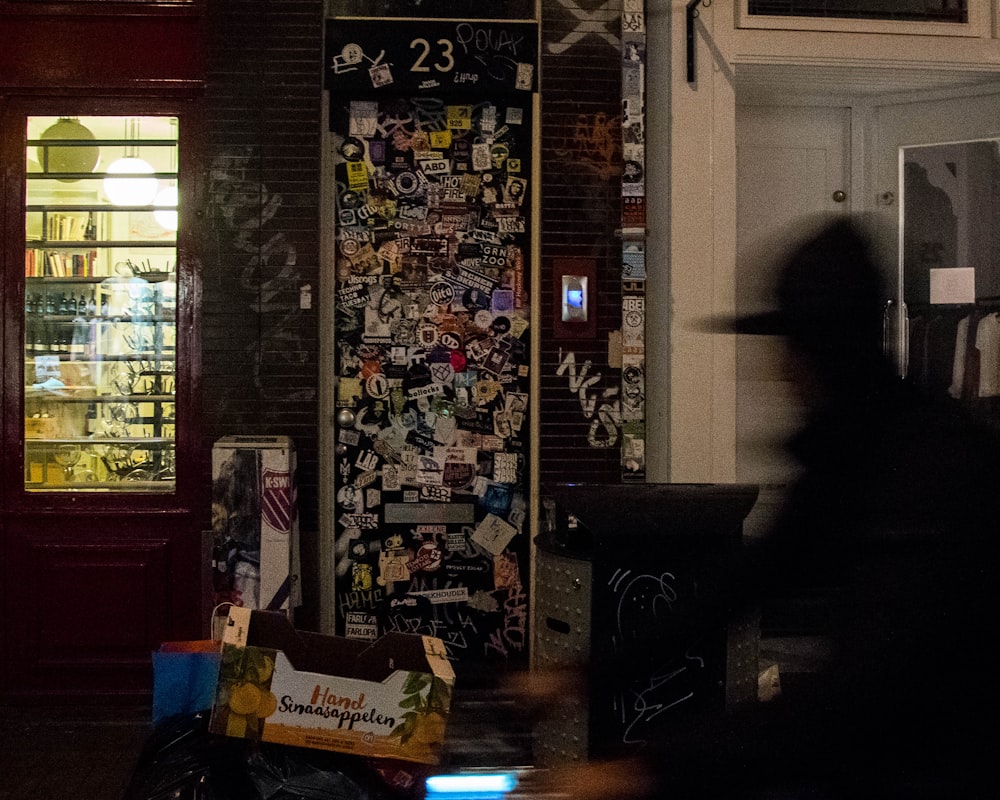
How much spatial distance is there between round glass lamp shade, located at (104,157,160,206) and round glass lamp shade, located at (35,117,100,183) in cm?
14

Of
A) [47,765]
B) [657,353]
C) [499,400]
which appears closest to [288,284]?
[499,400]

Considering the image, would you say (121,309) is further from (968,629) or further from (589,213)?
(968,629)

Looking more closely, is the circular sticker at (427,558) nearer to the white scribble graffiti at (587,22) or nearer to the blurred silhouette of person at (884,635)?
the white scribble graffiti at (587,22)

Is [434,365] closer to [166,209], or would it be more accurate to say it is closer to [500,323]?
[500,323]

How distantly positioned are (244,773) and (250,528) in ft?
7.88

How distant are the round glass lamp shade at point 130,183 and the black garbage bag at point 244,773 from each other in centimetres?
365

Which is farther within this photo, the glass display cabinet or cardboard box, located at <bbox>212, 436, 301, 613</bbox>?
the glass display cabinet

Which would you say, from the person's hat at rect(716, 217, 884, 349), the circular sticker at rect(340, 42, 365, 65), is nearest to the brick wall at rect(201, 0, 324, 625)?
the circular sticker at rect(340, 42, 365, 65)

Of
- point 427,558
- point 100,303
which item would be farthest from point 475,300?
point 100,303

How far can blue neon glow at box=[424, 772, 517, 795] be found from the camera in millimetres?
3326

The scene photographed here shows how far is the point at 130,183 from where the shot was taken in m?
6.30

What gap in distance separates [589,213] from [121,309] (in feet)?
9.16

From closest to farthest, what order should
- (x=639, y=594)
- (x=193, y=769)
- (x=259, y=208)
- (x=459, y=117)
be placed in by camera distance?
(x=193, y=769) < (x=639, y=594) < (x=259, y=208) < (x=459, y=117)

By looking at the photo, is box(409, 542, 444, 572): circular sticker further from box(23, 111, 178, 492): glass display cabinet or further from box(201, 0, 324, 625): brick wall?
box(23, 111, 178, 492): glass display cabinet
